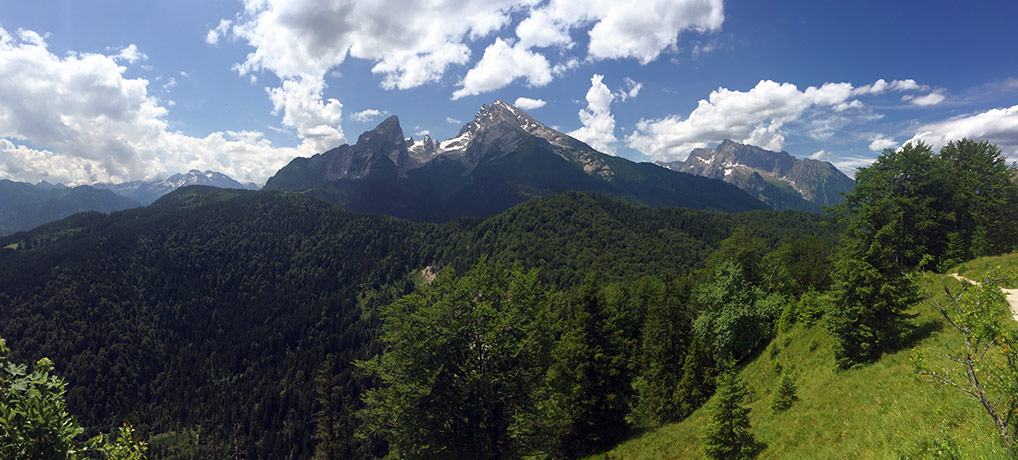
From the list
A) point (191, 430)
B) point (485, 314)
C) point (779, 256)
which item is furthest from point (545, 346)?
point (191, 430)

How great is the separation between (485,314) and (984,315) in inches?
755

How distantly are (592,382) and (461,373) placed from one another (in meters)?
17.0

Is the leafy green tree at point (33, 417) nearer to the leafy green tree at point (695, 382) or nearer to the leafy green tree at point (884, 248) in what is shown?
the leafy green tree at point (884, 248)

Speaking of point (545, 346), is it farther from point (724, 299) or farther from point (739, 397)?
point (724, 299)

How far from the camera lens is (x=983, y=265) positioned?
3044 cm

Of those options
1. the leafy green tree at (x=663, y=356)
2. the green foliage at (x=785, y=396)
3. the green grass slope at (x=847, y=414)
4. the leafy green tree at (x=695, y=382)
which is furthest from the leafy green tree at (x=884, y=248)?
the leafy green tree at (x=663, y=356)

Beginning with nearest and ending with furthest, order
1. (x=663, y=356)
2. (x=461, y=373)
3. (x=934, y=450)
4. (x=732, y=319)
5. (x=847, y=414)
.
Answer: (x=934, y=450) → (x=847, y=414) → (x=461, y=373) → (x=732, y=319) → (x=663, y=356)

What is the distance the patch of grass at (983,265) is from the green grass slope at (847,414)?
56 centimetres

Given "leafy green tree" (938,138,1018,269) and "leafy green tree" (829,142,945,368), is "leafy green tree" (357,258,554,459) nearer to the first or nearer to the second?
"leafy green tree" (829,142,945,368)

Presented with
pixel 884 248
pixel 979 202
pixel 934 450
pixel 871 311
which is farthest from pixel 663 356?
pixel 934 450

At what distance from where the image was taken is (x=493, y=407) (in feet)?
79.2

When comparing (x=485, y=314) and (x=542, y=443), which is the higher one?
(x=485, y=314)

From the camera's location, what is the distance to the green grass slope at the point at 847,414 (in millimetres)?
12000

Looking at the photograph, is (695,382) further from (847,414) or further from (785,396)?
(847,414)
